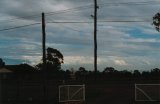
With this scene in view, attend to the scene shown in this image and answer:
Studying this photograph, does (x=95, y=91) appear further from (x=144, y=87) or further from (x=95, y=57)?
(x=95, y=57)

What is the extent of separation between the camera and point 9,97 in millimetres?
41469

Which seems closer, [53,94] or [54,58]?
[53,94]

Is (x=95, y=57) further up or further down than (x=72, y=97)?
further up

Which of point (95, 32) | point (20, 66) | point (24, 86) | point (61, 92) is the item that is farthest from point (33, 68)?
point (61, 92)

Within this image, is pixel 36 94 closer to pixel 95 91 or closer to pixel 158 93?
pixel 95 91

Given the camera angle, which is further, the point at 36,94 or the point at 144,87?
the point at 36,94

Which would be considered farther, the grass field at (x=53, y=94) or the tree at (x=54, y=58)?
the tree at (x=54, y=58)

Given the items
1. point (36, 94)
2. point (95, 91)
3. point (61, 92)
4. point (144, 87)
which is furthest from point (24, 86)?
point (144, 87)

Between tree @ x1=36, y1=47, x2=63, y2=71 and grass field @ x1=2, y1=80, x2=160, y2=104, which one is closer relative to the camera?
grass field @ x1=2, y1=80, x2=160, y2=104

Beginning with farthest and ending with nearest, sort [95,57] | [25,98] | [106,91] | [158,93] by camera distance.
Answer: [95,57]
[106,91]
[25,98]
[158,93]

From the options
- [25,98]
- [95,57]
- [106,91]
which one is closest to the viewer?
[25,98]

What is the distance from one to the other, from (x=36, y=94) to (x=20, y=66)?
98.2 feet

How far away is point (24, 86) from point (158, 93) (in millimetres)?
15440

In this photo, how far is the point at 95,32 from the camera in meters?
60.3
